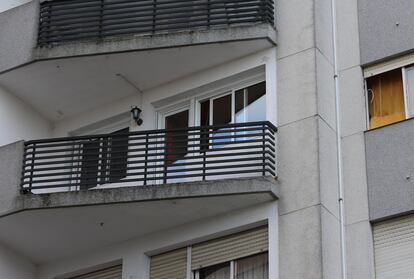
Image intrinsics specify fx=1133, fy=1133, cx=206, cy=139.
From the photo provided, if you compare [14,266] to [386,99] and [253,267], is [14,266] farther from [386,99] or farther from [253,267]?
[386,99]

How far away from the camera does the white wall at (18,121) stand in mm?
Result: 23141

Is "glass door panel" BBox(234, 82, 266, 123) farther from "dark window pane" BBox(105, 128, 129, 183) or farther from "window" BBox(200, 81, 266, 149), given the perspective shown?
"dark window pane" BBox(105, 128, 129, 183)

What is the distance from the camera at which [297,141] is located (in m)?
20.2

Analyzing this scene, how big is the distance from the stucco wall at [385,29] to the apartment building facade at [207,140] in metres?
0.03

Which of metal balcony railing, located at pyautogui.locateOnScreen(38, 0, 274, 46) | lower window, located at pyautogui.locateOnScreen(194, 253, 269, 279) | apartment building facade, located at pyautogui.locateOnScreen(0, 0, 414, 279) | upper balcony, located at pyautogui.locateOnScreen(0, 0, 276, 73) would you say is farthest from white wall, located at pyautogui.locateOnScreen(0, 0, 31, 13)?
lower window, located at pyautogui.locateOnScreen(194, 253, 269, 279)

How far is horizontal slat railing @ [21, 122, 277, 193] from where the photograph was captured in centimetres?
2050

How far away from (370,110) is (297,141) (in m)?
1.55

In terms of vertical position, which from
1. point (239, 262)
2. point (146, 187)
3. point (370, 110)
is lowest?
point (239, 262)

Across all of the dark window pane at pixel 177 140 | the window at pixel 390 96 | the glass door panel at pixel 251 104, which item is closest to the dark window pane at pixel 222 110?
the glass door panel at pixel 251 104

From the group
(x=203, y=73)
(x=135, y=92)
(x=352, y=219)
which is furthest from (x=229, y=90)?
(x=352, y=219)

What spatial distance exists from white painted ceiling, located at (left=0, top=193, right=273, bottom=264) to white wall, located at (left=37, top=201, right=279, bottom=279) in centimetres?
11

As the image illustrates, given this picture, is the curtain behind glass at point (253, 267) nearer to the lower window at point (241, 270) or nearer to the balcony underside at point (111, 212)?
the lower window at point (241, 270)

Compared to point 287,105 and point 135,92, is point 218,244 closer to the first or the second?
point 287,105

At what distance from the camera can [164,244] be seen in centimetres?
2112
